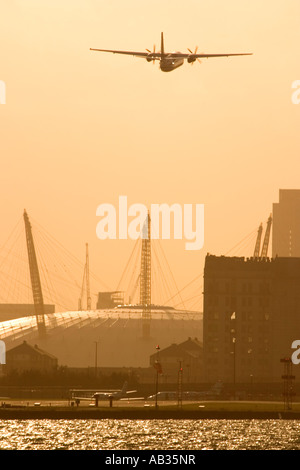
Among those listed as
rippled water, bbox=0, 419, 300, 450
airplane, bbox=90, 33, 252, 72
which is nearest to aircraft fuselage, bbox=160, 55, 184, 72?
airplane, bbox=90, 33, 252, 72

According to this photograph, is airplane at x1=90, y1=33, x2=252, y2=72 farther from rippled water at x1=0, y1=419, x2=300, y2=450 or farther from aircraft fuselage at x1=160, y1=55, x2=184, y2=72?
rippled water at x1=0, y1=419, x2=300, y2=450

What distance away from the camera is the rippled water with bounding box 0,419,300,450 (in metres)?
169

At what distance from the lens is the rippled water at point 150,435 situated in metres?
169

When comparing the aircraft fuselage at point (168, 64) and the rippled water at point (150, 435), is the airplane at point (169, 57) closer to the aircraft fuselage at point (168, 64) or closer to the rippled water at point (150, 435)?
the aircraft fuselage at point (168, 64)

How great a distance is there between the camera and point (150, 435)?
17975 cm

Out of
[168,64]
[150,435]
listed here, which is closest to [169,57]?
[168,64]

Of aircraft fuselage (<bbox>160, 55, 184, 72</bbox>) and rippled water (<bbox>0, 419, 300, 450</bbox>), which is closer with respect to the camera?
rippled water (<bbox>0, 419, 300, 450</bbox>)

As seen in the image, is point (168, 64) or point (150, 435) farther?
point (168, 64)

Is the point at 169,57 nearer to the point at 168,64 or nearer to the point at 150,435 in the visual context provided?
the point at 168,64

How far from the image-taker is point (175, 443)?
16938cm
